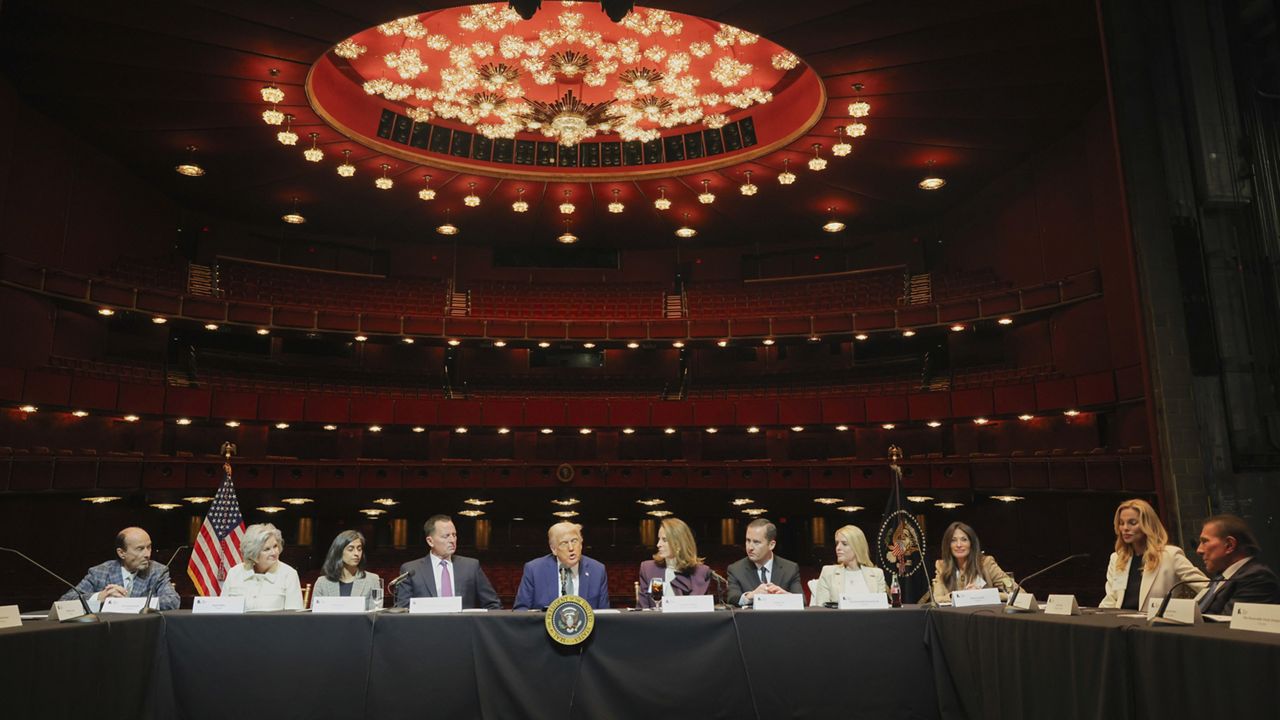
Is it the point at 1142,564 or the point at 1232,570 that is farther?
the point at 1142,564

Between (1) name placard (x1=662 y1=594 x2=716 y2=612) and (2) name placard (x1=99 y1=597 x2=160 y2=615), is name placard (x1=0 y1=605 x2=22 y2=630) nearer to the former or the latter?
(2) name placard (x1=99 y1=597 x2=160 y2=615)

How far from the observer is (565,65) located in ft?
50.4

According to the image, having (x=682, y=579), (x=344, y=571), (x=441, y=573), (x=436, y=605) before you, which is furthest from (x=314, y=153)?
(x=436, y=605)

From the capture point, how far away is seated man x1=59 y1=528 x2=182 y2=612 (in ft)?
19.4

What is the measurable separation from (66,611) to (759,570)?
183 inches

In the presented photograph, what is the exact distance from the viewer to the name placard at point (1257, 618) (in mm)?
3129

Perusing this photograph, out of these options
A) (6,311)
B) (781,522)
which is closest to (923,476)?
(781,522)

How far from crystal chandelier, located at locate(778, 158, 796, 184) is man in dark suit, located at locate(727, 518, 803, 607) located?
40.1ft

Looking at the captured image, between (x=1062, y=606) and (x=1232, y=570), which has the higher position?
(x=1232, y=570)

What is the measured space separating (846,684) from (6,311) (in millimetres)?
17484

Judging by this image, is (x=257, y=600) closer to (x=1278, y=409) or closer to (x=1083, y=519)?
(x=1278, y=409)

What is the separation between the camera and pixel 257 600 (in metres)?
5.60

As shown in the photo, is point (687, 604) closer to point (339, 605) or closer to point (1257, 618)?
point (339, 605)

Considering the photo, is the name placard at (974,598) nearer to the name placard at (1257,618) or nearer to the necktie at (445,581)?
the name placard at (1257,618)
